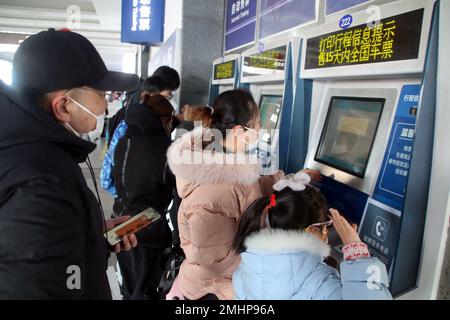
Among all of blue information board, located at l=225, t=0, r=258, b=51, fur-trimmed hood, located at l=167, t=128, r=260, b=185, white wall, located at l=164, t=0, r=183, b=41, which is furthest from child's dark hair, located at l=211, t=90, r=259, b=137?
white wall, located at l=164, t=0, r=183, b=41

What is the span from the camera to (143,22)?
18.4 ft

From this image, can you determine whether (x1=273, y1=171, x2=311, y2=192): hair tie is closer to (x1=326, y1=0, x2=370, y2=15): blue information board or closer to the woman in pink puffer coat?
the woman in pink puffer coat

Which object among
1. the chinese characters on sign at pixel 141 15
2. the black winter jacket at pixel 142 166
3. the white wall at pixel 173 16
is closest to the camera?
the black winter jacket at pixel 142 166

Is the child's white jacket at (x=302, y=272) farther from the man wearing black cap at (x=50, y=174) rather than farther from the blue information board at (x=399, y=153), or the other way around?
the man wearing black cap at (x=50, y=174)

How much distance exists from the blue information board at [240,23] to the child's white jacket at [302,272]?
2276mm

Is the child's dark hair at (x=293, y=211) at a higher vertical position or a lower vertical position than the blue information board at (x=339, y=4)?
lower

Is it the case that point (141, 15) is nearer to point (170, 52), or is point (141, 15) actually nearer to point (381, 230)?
point (170, 52)

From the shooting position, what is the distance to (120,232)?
126 centimetres

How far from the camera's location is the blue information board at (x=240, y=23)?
3.07 metres

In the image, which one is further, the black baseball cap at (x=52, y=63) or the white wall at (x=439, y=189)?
the white wall at (x=439, y=189)

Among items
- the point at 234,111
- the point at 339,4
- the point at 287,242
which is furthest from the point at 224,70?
the point at 287,242

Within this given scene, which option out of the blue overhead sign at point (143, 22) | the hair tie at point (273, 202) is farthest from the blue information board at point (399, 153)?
the blue overhead sign at point (143, 22)

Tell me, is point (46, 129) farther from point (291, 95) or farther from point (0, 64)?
point (0, 64)
